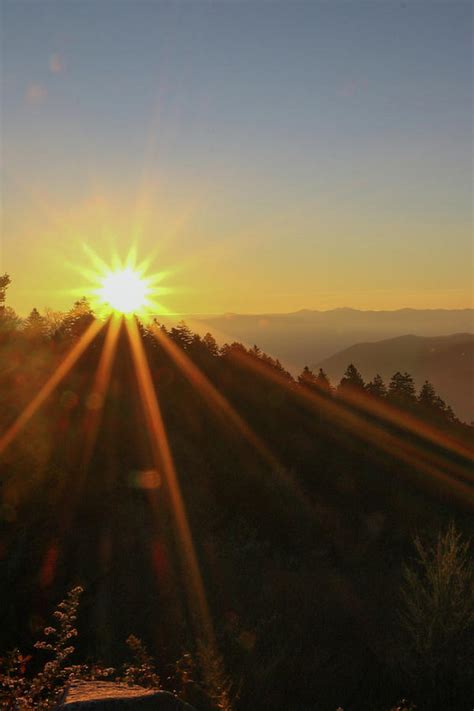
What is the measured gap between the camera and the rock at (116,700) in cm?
486

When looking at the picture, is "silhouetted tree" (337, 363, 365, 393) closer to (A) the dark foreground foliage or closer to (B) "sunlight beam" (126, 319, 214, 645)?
(A) the dark foreground foliage

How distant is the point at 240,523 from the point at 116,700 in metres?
12.9

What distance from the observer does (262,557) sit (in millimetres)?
15812

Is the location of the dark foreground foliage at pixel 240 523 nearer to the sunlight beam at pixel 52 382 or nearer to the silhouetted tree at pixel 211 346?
the sunlight beam at pixel 52 382

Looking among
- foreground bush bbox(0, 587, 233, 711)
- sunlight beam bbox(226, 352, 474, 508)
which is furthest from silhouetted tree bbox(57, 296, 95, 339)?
foreground bush bbox(0, 587, 233, 711)

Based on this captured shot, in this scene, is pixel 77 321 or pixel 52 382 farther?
pixel 77 321

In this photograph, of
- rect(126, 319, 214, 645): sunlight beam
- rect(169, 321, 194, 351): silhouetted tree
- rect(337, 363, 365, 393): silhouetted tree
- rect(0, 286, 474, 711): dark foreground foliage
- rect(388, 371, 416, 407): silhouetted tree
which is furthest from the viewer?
rect(388, 371, 416, 407): silhouetted tree

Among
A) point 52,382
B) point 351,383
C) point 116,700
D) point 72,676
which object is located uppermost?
point 52,382

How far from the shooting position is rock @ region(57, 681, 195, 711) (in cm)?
486

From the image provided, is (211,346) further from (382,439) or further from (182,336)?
(382,439)

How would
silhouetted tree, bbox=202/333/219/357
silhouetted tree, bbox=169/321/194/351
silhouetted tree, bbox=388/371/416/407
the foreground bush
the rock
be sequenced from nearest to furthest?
the rock → the foreground bush → silhouetted tree, bbox=169/321/194/351 → silhouetted tree, bbox=202/333/219/357 → silhouetted tree, bbox=388/371/416/407

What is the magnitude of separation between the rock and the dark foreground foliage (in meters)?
3.81

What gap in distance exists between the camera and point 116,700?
4.95m

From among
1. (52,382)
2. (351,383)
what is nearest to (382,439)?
(351,383)
